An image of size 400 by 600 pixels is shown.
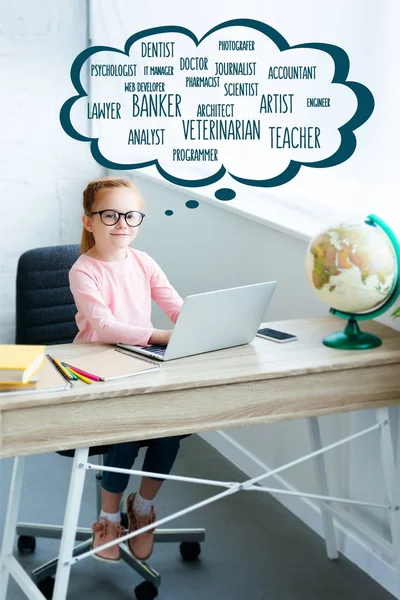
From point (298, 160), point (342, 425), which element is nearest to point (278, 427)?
point (342, 425)

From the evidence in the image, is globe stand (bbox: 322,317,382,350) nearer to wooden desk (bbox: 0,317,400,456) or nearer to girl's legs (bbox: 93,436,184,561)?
wooden desk (bbox: 0,317,400,456)

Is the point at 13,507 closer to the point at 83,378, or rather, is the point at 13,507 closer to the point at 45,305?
the point at 83,378

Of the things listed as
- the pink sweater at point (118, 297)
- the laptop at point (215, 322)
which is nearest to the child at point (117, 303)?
the pink sweater at point (118, 297)

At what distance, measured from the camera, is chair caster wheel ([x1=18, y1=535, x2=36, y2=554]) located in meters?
2.50

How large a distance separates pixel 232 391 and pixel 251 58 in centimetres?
140

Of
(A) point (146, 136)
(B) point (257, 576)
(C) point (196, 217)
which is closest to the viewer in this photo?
(B) point (257, 576)

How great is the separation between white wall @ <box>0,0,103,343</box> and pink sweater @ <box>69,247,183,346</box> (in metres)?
1.99

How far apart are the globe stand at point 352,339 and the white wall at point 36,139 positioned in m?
2.46

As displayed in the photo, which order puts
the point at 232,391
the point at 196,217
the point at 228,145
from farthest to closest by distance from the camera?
the point at 196,217, the point at 228,145, the point at 232,391

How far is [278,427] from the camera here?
9.24 ft

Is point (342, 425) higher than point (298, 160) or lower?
lower

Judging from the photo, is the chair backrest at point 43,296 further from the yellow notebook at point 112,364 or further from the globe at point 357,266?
the globe at point 357,266

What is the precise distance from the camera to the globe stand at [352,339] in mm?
2047

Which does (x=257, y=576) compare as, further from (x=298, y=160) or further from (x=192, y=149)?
(x=192, y=149)
